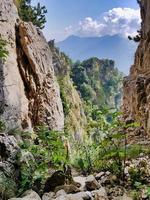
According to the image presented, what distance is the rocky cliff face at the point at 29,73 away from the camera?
15.0 metres

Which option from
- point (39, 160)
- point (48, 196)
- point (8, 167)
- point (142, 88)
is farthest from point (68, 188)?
point (142, 88)

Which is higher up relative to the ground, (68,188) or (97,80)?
(97,80)

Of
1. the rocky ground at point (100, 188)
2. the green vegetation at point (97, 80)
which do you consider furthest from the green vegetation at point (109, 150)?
the green vegetation at point (97, 80)

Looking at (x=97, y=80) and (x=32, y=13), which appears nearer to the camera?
(x=32, y=13)

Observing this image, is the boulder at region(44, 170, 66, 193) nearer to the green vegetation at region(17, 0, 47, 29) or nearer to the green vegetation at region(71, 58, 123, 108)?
the green vegetation at region(17, 0, 47, 29)

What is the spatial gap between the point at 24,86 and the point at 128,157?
8.32 meters

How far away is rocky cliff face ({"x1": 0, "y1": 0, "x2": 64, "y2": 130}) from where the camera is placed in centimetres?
1503

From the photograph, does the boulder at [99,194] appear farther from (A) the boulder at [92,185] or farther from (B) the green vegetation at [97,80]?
(B) the green vegetation at [97,80]

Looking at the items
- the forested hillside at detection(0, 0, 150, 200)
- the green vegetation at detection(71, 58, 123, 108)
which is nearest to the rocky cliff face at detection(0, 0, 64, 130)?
the forested hillside at detection(0, 0, 150, 200)

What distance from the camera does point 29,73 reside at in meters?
16.5

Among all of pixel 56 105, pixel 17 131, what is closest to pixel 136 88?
pixel 56 105

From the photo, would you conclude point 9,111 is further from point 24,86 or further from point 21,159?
point 21,159

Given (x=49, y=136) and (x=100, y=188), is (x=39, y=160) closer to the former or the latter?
(x=49, y=136)

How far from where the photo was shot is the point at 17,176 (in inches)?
270
